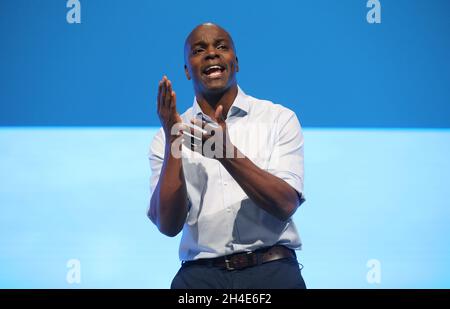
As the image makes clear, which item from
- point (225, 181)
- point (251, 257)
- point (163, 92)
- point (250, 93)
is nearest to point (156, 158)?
point (225, 181)

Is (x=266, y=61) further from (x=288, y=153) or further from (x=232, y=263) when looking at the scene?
(x=232, y=263)

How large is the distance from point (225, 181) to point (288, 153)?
223 mm

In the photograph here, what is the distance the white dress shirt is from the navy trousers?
56mm

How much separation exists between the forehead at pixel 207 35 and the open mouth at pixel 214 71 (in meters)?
0.10

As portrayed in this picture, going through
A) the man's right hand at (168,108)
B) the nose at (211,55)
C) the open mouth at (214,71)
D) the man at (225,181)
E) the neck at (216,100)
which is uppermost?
the nose at (211,55)

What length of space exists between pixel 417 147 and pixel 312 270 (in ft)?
2.60

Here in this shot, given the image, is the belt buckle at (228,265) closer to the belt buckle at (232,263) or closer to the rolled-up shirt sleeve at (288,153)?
the belt buckle at (232,263)

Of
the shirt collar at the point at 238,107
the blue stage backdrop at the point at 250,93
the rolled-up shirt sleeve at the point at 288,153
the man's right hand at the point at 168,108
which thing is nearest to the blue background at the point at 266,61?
the blue stage backdrop at the point at 250,93

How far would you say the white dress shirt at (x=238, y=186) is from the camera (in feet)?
6.59

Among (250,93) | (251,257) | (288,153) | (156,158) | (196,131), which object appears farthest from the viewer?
(250,93)

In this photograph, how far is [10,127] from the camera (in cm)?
323

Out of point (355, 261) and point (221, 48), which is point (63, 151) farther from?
point (355, 261)

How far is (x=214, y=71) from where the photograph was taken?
2.18 m

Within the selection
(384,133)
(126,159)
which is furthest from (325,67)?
(126,159)
